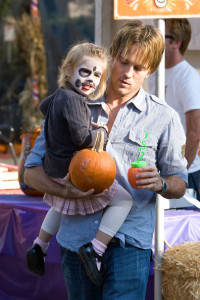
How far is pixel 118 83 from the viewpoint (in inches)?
126

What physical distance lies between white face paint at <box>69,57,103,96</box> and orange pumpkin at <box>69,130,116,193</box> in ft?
0.93

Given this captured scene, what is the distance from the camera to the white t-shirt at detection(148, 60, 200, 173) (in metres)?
5.14

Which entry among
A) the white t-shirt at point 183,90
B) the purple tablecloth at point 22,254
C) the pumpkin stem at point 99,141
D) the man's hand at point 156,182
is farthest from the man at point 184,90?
the pumpkin stem at point 99,141

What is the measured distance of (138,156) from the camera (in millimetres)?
3148

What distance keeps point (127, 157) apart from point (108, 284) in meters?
0.62

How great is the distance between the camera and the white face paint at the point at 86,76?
3209 mm

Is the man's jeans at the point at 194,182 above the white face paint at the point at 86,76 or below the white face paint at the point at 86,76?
below

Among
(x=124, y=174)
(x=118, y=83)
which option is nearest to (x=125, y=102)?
(x=118, y=83)

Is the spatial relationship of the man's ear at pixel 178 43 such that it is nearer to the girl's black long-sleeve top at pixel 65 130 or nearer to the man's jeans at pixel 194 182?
the man's jeans at pixel 194 182

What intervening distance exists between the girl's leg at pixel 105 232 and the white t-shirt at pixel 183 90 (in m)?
2.09

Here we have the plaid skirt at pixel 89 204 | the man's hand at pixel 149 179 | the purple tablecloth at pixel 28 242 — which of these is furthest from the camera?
the purple tablecloth at pixel 28 242

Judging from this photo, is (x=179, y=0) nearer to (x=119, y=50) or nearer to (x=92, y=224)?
(x=119, y=50)

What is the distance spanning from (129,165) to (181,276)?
2.65 feet

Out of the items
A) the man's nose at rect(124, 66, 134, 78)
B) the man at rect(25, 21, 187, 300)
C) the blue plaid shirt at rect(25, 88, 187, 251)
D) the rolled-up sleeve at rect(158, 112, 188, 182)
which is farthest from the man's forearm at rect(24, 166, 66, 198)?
the man's nose at rect(124, 66, 134, 78)
